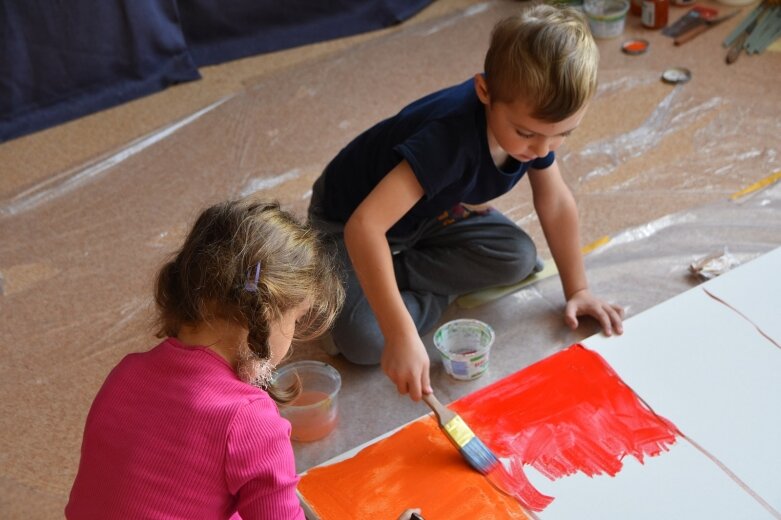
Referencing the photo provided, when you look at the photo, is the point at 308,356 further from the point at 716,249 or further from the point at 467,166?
the point at 716,249

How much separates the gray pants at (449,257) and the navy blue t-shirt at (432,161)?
5 centimetres

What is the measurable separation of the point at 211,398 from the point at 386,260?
1.50ft

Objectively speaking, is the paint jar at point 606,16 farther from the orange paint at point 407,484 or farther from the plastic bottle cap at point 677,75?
the orange paint at point 407,484

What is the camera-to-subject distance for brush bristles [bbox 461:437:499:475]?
4.08 ft

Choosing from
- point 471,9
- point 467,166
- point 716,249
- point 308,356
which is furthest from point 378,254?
point 471,9

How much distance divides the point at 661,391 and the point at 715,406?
76mm

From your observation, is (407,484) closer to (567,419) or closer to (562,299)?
(567,419)

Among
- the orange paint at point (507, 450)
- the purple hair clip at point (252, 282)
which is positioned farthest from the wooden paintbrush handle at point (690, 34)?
the purple hair clip at point (252, 282)

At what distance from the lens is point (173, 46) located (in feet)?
8.16

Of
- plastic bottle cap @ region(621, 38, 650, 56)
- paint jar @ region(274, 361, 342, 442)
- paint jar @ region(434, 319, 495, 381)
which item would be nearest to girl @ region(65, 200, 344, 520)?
paint jar @ region(274, 361, 342, 442)

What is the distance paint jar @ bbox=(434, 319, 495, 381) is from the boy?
6cm

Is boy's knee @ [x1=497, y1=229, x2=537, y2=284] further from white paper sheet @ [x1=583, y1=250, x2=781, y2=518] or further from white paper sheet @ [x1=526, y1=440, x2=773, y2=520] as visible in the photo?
white paper sheet @ [x1=526, y1=440, x2=773, y2=520]

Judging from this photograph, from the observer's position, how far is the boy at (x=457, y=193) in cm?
127

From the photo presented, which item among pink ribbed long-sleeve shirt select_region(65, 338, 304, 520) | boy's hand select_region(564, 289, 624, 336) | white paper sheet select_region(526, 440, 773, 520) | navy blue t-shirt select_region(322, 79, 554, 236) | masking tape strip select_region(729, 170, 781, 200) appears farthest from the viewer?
masking tape strip select_region(729, 170, 781, 200)
